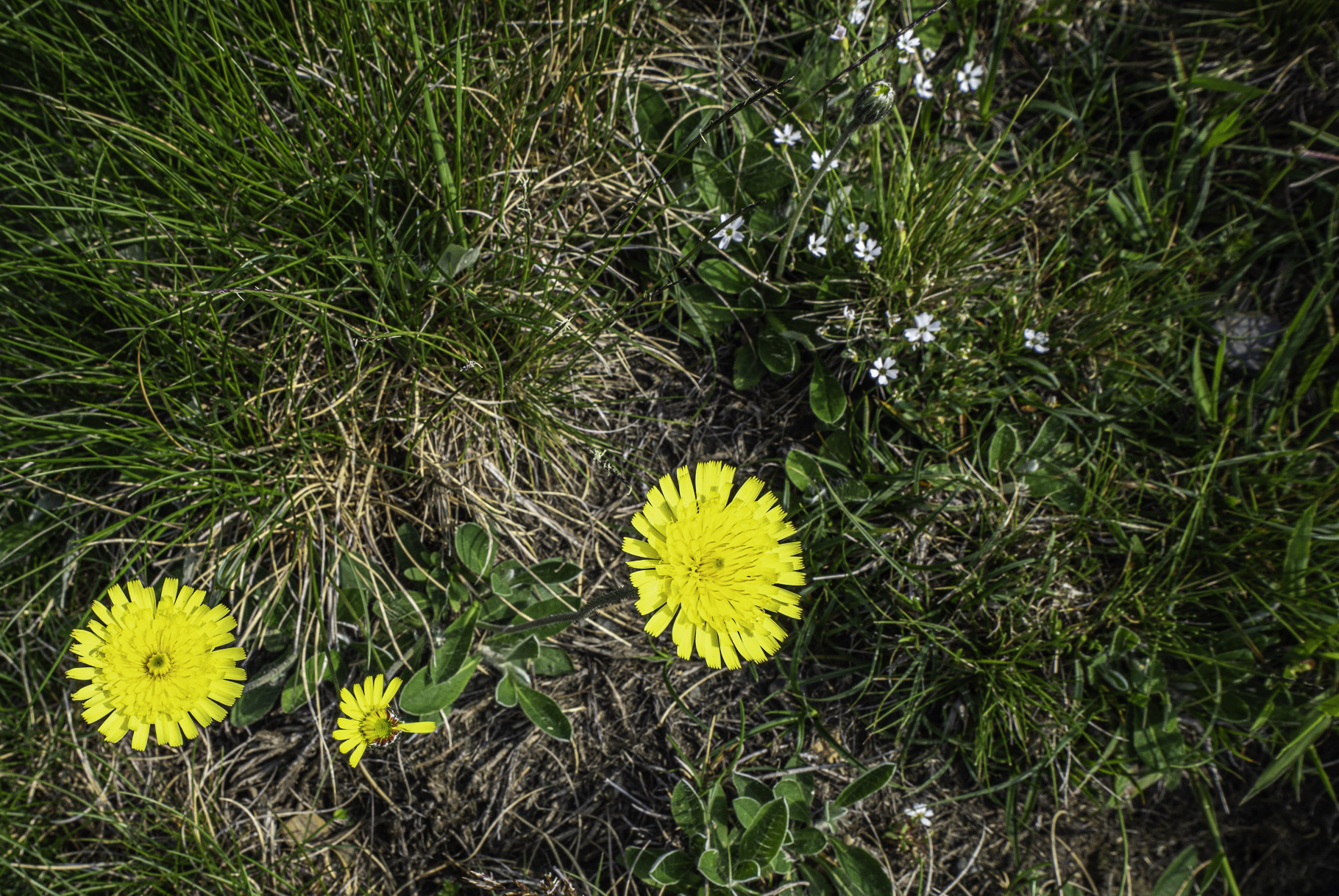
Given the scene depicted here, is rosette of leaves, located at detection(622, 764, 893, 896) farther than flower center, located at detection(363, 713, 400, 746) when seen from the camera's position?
Yes

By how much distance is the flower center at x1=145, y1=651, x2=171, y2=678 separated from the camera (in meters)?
2.13

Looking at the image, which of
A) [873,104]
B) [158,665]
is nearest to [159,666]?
[158,665]

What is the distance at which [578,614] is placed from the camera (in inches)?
79.8

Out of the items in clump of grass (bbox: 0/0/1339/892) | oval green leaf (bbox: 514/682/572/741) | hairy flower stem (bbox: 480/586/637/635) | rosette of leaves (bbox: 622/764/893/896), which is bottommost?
rosette of leaves (bbox: 622/764/893/896)

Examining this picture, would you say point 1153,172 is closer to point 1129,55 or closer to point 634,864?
point 1129,55

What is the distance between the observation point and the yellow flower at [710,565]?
1968 mm

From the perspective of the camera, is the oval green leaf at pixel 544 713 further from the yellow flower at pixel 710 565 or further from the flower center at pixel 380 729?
the yellow flower at pixel 710 565

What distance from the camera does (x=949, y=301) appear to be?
2.72 metres

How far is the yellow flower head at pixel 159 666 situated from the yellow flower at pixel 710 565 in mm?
1189

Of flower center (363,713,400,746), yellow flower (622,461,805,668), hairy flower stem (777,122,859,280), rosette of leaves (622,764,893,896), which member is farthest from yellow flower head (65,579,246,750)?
hairy flower stem (777,122,859,280)

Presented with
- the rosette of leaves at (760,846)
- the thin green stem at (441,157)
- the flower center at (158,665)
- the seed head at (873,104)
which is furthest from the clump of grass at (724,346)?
the seed head at (873,104)

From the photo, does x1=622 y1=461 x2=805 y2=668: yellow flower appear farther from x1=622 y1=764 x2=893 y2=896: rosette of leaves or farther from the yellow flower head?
the yellow flower head

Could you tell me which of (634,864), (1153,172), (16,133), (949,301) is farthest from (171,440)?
(1153,172)

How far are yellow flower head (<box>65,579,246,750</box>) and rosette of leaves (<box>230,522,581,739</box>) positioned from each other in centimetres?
32
